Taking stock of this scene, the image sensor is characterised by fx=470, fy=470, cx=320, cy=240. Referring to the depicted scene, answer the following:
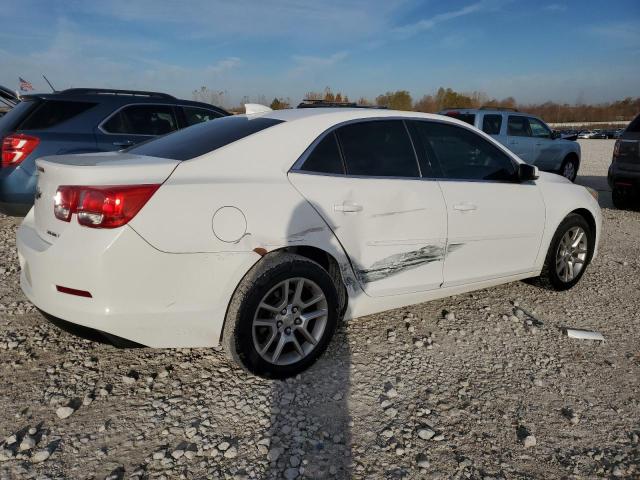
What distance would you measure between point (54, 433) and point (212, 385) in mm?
797

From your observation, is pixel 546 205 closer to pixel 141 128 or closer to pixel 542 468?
pixel 542 468

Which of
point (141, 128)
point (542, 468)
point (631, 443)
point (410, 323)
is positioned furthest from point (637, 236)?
point (141, 128)

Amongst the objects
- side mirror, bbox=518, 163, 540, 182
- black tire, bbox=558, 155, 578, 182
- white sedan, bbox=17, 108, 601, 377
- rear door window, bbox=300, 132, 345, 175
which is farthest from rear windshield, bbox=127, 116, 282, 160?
black tire, bbox=558, 155, 578, 182

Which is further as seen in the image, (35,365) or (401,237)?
(401,237)

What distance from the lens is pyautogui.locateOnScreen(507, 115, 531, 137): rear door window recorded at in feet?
36.1

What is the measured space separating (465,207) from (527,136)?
9283mm

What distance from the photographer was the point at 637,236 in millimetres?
6578

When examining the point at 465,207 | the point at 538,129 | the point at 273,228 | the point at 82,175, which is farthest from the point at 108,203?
the point at 538,129

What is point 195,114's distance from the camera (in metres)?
6.82

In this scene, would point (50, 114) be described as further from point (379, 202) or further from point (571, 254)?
point (571, 254)

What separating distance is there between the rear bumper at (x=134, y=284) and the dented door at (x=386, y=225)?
0.57 m

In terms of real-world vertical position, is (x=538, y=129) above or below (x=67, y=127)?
above

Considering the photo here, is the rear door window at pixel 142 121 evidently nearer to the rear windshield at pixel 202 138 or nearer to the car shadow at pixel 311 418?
the rear windshield at pixel 202 138

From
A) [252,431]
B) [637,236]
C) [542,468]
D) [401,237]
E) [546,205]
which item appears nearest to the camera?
[542,468]
